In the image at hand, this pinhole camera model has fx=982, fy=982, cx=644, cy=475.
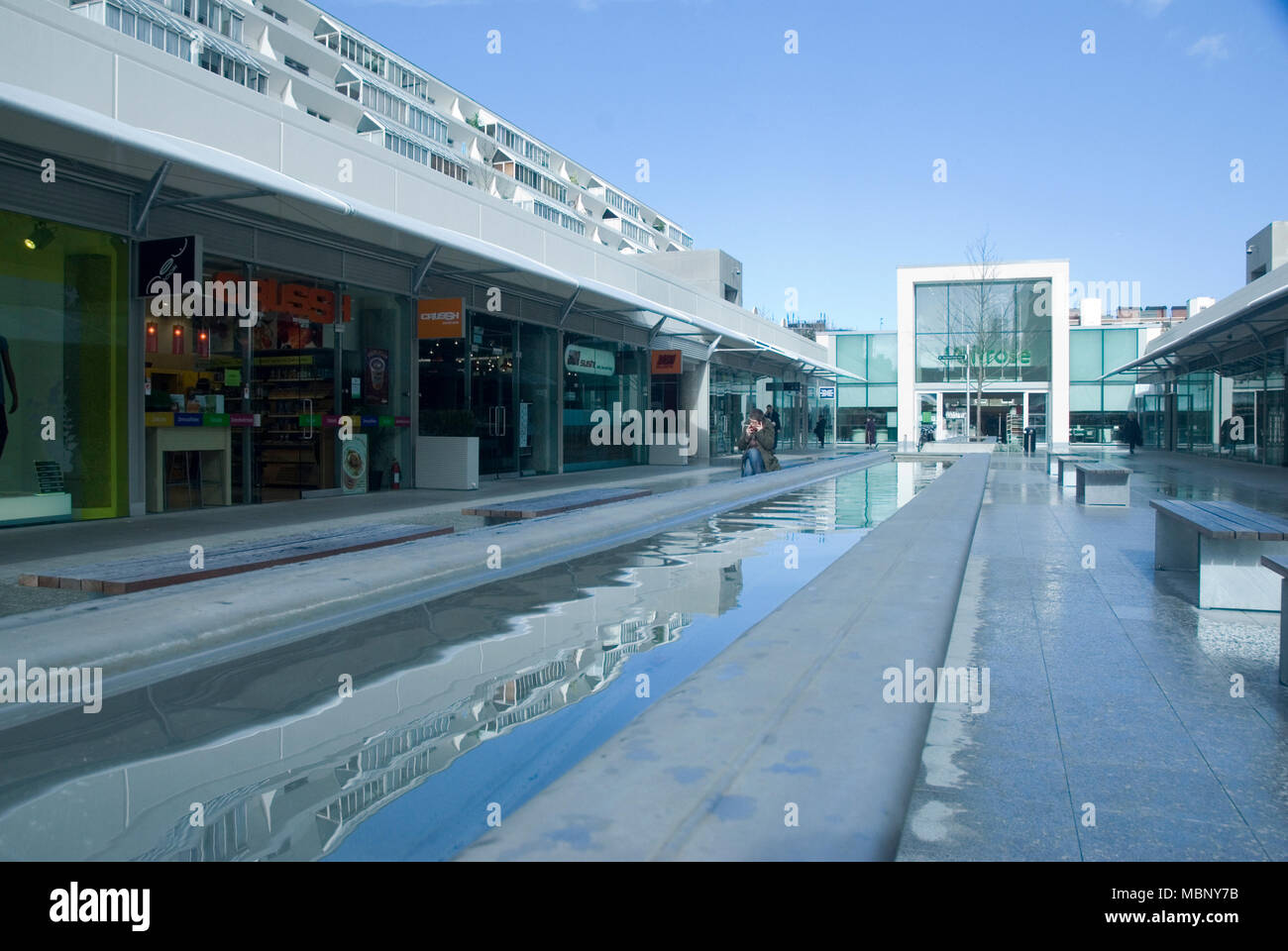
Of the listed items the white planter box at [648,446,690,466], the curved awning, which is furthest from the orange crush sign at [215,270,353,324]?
the white planter box at [648,446,690,466]

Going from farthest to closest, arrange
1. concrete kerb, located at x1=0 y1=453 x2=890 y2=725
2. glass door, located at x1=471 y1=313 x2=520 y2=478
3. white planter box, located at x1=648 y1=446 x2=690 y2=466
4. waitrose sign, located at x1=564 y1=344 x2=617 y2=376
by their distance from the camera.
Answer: white planter box, located at x1=648 y1=446 x2=690 y2=466, waitrose sign, located at x1=564 y1=344 x2=617 y2=376, glass door, located at x1=471 y1=313 x2=520 y2=478, concrete kerb, located at x1=0 y1=453 x2=890 y2=725

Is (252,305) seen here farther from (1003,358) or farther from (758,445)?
(1003,358)

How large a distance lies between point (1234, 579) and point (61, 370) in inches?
405

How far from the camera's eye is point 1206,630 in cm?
554

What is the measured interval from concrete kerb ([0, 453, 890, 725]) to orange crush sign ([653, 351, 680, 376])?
581 inches

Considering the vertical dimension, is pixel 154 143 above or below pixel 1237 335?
below

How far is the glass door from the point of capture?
1686 cm

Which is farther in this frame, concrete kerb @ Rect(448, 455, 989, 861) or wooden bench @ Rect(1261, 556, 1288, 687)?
wooden bench @ Rect(1261, 556, 1288, 687)

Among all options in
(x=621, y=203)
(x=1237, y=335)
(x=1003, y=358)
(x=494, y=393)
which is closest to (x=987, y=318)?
(x=1003, y=358)

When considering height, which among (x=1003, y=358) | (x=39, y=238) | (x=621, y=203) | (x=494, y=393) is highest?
(x=621, y=203)

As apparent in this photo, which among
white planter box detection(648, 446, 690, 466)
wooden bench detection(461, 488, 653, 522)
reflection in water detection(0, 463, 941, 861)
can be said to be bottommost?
reflection in water detection(0, 463, 941, 861)

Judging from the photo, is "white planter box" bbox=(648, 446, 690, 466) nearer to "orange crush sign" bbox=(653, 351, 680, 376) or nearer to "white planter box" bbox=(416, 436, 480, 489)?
"orange crush sign" bbox=(653, 351, 680, 376)

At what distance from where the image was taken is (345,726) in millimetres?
3945
